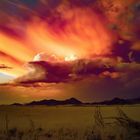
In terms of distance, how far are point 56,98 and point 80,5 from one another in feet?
2.35

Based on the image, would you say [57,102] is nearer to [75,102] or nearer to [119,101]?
[75,102]

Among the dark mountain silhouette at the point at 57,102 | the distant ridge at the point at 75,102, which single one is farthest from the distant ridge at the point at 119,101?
the dark mountain silhouette at the point at 57,102

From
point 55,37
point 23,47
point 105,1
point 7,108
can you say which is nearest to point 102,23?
point 105,1

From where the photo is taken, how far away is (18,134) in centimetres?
307

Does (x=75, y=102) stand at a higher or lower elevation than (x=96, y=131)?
higher

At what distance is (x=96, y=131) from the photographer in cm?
305

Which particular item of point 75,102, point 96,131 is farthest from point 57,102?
point 96,131

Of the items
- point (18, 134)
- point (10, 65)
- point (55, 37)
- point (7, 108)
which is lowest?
point (18, 134)

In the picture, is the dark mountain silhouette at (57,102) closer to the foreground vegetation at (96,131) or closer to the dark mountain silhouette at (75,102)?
the dark mountain silhouette at (75,102)

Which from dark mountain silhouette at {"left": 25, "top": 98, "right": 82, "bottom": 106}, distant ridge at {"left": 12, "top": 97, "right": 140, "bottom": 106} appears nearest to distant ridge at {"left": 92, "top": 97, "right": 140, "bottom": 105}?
distant ridge at {"left": 12, "top": 97, "right": 140, "bottom": 106}

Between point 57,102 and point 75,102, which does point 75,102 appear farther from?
point 57,102

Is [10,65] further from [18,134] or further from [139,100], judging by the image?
[139,100]

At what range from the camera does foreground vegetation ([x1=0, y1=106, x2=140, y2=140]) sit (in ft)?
9.98

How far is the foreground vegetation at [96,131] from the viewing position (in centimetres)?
304
